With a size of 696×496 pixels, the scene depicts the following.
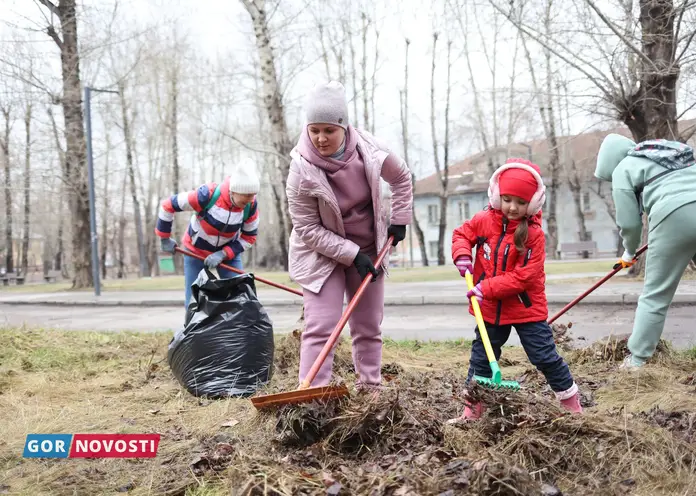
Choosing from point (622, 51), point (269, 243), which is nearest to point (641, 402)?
point (622, 51)

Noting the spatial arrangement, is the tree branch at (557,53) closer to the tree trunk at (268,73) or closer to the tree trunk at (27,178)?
the tree trunk at (268,73)

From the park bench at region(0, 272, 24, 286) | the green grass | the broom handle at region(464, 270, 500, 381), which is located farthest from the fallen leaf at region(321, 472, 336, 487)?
the park bench at region(0, 272, 24, 286)

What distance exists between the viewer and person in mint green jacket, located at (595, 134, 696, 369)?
396cm

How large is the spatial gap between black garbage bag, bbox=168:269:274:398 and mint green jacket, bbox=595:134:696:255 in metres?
2.46

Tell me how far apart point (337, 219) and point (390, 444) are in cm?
123

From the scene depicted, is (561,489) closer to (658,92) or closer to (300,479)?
(300,479)

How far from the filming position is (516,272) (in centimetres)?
313

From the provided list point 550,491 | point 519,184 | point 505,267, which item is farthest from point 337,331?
point 550,491

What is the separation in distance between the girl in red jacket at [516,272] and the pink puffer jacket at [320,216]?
55cm

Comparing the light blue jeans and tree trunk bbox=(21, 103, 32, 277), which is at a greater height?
tree trunk bbox=(21, 103, 32, 277)

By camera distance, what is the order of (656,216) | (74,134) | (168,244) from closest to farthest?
(656,216) < (168,244) < (74,134)

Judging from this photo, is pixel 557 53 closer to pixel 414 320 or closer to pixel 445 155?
pixel 414 320

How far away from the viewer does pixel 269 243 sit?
43.4 m

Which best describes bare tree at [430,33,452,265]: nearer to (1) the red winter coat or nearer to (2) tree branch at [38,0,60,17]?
(2) tree branch at [38,0,60,17]
